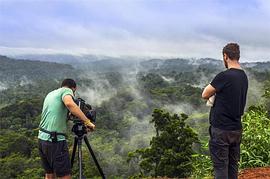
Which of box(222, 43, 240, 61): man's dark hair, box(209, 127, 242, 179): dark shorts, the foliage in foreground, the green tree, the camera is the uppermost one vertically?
box(222, 43, 240, 61): man's dark hair

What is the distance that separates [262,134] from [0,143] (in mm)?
39446

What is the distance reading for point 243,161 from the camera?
18.8 ft

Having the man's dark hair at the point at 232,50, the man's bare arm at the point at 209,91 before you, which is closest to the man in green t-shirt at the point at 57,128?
the man's bare arm at the point at 209,91

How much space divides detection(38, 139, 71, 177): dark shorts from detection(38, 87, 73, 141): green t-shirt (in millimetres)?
56

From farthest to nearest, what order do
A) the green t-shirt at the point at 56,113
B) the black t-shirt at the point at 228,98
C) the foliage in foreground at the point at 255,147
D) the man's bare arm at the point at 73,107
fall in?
the foliage in foreground at the point at 255,147 < the green t-shirt at the point at 56,113 < the man's bare arm at the point at 73,107 < the black t-shirt at the point at 228,98

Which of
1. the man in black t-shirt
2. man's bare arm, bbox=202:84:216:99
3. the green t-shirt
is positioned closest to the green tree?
the green t-shirt

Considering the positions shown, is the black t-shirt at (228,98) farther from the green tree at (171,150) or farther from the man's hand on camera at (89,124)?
the green tree at (171,150)

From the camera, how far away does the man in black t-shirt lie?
3584mm

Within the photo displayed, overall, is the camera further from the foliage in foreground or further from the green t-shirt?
the foliage in foreground

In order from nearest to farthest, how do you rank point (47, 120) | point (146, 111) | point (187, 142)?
1. point (47, 120)
2. point (187, 142)
3. point (146, 111)

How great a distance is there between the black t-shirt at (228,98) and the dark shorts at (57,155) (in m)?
1.34

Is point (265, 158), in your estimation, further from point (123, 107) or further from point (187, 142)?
point (123, 107)

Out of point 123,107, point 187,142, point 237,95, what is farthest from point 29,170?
point 123,107

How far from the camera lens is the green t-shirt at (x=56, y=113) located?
399 centimetres
